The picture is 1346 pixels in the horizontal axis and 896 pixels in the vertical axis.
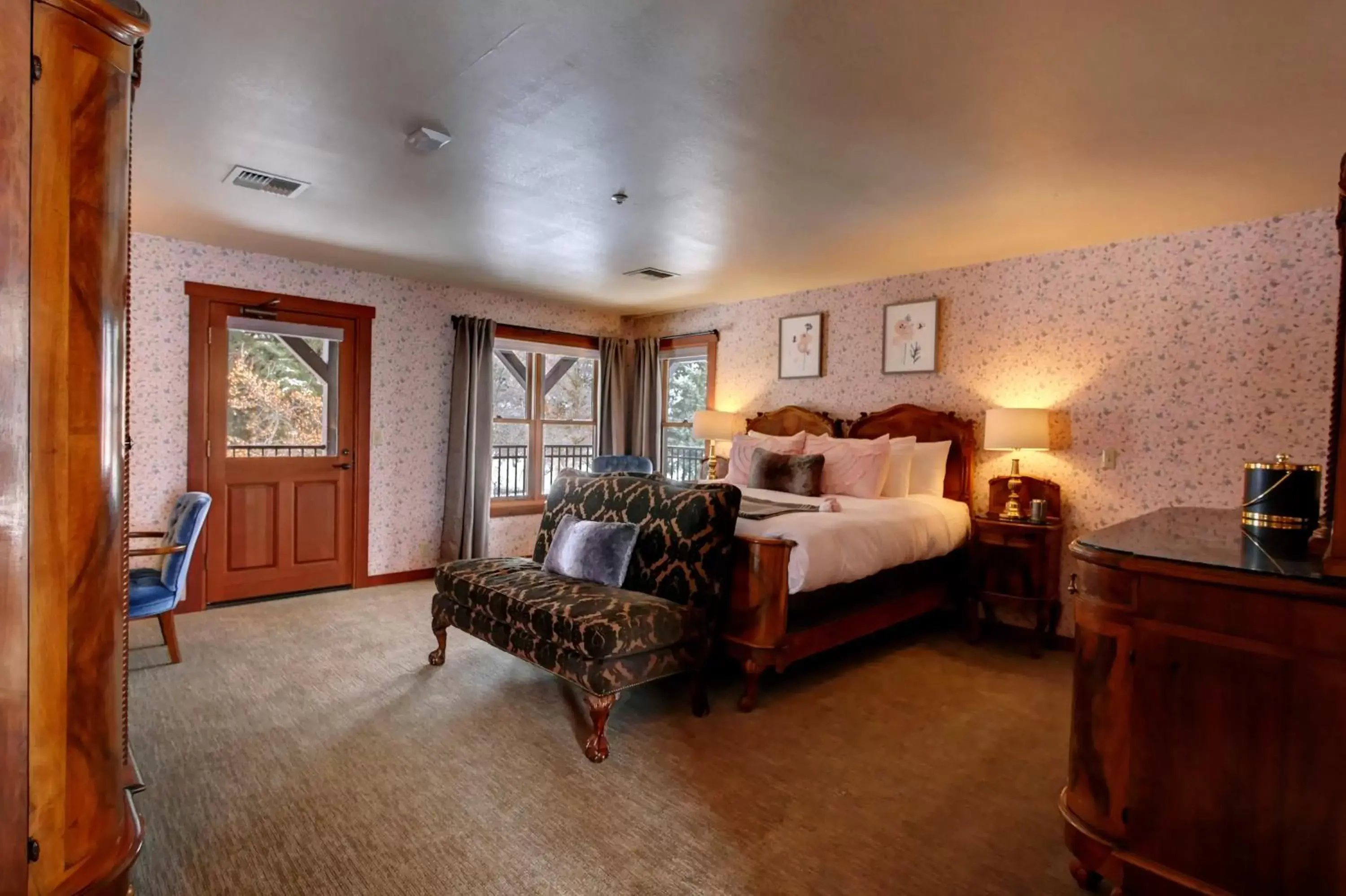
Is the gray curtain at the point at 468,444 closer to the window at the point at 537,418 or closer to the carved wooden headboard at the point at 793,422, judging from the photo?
the window at the point at 537,418

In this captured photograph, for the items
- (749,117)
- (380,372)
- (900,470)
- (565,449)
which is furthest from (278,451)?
(900,470)

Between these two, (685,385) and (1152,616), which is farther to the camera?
(685,385)

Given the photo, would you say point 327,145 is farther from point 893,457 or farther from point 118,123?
point 893,457

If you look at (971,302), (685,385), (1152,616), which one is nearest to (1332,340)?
(971,302)

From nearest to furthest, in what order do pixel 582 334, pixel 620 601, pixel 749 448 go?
1. pixel 620 601
2. pixel 749 448
3. pixel 582 334

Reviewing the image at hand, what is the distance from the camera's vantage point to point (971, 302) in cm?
457

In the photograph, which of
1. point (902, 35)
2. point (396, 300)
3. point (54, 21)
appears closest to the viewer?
point (54, 21)

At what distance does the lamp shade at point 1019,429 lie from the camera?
394 centimetres

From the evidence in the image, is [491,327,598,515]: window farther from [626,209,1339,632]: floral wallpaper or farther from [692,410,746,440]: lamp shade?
[626,209,1339,632]: floral wallpaper

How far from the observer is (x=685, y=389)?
6.62 meters

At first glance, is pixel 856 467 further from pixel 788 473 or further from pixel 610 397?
pixel 610 397

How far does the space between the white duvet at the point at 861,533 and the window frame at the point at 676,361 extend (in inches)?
76.7

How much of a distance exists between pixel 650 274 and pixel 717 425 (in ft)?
4.76

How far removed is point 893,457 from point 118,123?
13.9ft
